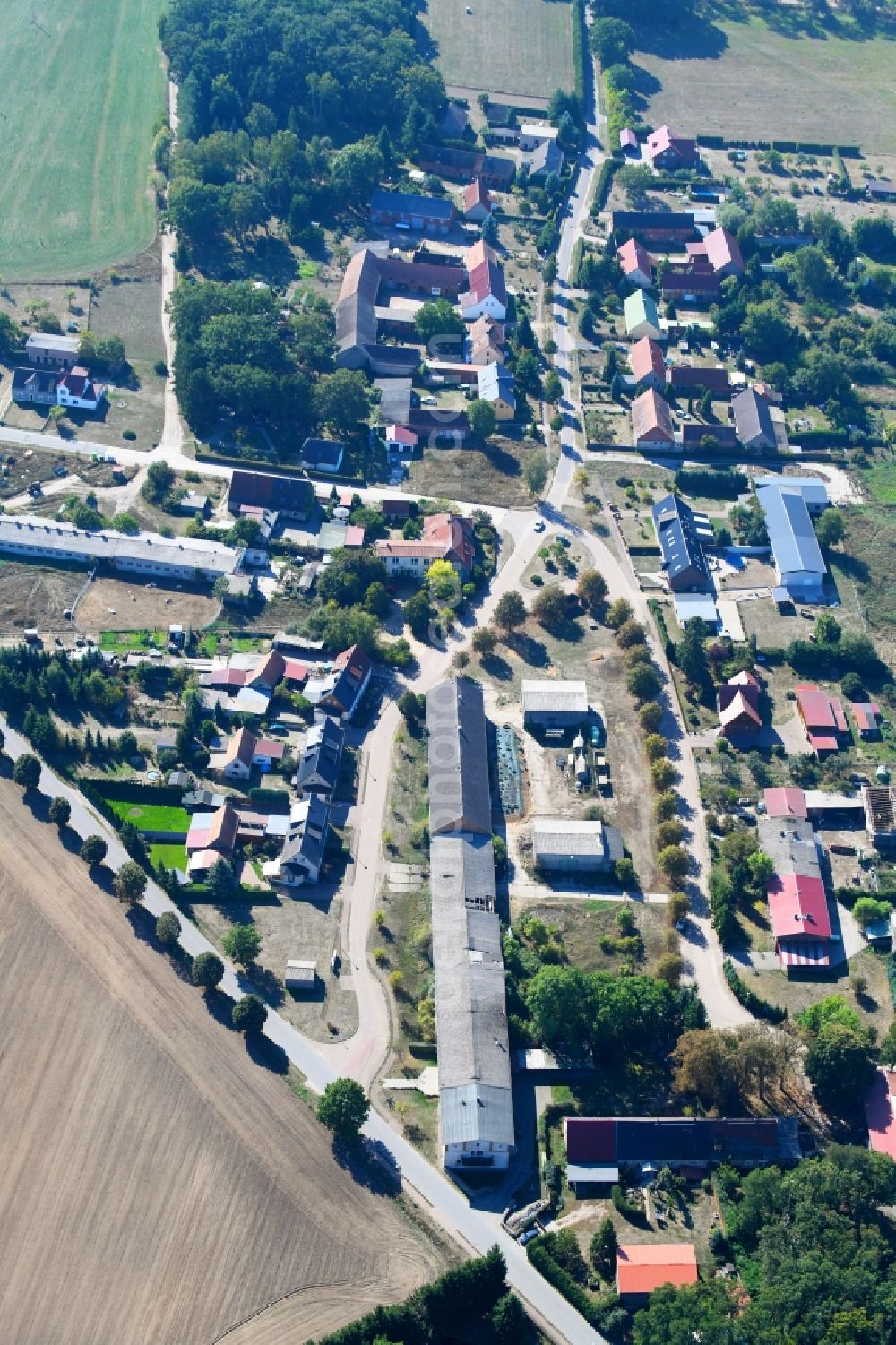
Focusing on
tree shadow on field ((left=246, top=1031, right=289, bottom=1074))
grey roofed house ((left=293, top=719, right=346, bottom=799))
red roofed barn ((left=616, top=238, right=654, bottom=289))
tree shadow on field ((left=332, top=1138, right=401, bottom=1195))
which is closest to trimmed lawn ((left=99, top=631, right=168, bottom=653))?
grey roofed house ((left=293, top=719, right=346, bottom=799))

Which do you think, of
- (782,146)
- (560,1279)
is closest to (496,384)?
(782,146)

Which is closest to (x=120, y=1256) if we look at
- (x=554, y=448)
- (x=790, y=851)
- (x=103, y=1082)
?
(x=103, y=1082)

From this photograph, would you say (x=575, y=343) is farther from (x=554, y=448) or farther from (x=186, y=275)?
(x=186, y=275)

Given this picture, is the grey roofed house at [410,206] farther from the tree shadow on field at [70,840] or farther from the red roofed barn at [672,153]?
the tree shadow on field at [70,840]

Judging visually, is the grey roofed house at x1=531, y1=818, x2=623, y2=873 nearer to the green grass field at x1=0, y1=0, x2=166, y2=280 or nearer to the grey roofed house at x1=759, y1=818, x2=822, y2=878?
the grey roofed house at x1=759, y1=818, x2=822, y2=878

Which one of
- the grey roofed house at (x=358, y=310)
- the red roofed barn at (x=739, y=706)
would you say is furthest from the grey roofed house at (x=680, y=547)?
the grey roofed house at (x=358, y=310)
